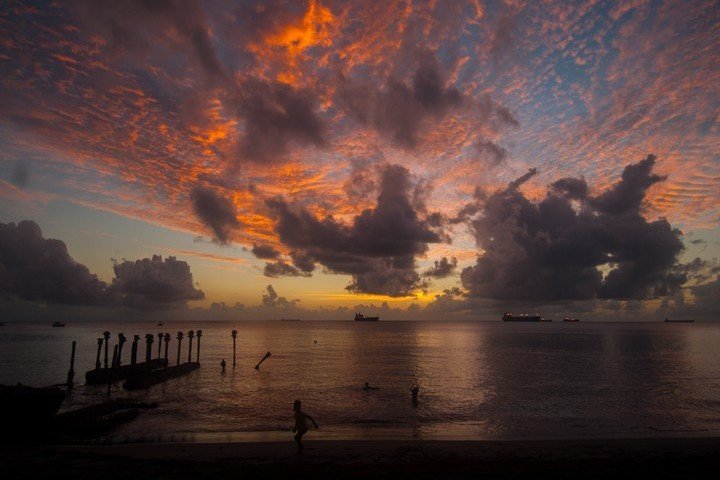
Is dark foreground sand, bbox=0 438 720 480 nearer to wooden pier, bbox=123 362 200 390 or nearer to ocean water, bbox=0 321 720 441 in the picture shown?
ocean water, bbox=0 321 720 441

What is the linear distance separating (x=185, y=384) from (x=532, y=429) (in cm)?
3784

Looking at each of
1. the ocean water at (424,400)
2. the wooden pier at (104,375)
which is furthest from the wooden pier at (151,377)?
the wooden pier at (104,375)

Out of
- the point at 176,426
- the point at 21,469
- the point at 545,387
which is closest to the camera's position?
the point at 21,469

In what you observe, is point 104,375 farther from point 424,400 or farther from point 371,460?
point 371,460

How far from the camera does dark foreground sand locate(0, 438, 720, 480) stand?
16.1 metres

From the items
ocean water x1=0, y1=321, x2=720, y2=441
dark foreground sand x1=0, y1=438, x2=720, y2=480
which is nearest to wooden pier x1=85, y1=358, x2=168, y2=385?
ocean water x1=0, y1=321, x2=720, y2=441

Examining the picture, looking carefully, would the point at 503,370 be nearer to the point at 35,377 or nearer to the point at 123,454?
the point at 123,454

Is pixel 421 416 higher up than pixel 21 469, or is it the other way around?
pixel 21 469

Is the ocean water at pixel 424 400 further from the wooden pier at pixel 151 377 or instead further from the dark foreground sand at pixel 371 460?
the dark foreground sand at pixel 371 460

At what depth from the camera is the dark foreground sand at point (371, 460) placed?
52.7 ft

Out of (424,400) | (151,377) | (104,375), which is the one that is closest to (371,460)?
(424,400)

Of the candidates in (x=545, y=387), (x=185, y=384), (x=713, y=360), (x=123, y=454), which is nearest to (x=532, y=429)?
(x=545, y=387)

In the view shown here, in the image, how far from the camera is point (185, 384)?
159 ft

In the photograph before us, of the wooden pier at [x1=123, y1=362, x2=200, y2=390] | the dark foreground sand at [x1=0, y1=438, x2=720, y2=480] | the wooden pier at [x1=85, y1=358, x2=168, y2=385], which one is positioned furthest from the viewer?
the wooden pier at [x1=85, y1=358, x2=168, y2=385]
